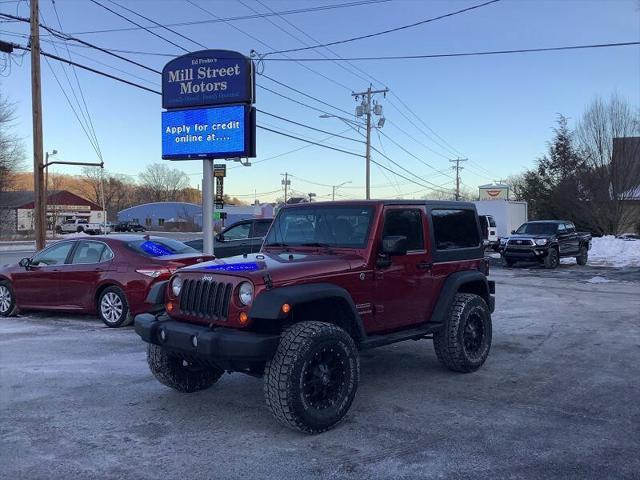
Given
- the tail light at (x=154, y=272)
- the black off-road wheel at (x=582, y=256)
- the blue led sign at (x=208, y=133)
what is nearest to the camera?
the tail light at (x=154, y=272)

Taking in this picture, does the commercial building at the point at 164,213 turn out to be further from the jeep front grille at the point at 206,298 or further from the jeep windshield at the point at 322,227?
the jeep front grille at the point at 206,298

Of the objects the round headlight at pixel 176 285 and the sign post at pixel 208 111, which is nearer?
the round headlight at pixel 176 285

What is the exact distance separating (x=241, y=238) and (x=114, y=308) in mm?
5903

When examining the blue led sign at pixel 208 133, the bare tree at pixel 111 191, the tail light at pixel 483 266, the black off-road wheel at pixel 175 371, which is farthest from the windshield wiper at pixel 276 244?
the bare tree at pixel 111 191

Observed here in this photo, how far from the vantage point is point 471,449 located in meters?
4.46

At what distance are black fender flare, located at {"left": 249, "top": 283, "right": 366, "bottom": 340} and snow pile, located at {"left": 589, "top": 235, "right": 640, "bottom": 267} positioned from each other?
68.4 ft

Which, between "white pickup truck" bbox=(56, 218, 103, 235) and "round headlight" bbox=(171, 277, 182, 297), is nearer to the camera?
"round headlight" bbox=(171, 277, 182, 297)

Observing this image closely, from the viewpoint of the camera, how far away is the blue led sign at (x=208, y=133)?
14094 millimetres

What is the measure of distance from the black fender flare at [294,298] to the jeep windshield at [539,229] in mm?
18895

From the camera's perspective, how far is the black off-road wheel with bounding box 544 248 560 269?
21484mm

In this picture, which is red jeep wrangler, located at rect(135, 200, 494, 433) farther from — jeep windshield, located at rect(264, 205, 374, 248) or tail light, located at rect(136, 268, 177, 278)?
tail light, located at rect(136, 268, 177, 278)

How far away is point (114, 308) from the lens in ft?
31.3

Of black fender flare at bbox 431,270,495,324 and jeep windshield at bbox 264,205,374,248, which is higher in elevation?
jeep windshield at bbox 264,205,374,248

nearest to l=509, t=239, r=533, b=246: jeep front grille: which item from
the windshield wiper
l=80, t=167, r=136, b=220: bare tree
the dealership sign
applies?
the dealership sign
